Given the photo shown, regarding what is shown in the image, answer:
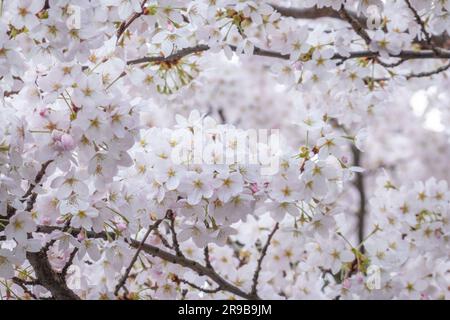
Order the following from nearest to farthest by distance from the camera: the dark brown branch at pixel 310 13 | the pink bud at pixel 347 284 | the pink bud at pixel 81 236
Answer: the pink bud at pixel 81 236
the pink bud at pixel 347 284
the dark brown branch at pixel 310 13

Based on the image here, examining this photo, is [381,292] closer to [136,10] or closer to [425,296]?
[425,296]

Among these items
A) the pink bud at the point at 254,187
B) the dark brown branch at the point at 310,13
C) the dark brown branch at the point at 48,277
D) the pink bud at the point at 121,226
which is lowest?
the dark brown branch at the point at 48,277

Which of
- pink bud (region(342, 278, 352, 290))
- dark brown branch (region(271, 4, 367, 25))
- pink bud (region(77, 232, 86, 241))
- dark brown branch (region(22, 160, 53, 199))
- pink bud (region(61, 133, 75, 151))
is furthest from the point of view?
dark brown branch (region(271, 4, 367, 25))

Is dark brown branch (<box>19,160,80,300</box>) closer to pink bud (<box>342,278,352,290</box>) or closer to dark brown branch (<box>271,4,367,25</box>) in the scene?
pink bud (<box>342,278,352,290</box>)

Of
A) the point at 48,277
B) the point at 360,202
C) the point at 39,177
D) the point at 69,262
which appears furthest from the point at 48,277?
the point at 360,202

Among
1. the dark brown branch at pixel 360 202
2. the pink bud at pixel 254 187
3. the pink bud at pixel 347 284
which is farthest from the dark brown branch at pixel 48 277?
the dark brown branch at pixel 360 202

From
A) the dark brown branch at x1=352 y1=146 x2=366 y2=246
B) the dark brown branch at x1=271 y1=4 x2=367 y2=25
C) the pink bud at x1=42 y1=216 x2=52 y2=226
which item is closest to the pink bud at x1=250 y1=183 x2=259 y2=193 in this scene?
the pink bud at x1=42 y1=216 x2=52 y2=226

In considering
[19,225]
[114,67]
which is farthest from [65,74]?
[19,225]

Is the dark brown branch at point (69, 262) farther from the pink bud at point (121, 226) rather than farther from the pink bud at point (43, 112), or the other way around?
the pink bud at point (43, 112)

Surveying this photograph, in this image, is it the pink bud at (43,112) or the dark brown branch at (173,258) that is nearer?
the pink bud at (43,112)

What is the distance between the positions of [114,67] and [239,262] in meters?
1.65

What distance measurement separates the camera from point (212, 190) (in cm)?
190

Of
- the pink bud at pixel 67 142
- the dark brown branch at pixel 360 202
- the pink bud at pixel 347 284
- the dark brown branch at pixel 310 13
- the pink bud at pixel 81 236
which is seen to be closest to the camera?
the pink bud at pixel 67 142

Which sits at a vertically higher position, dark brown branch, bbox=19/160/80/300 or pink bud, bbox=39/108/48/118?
pink bud, bbox=39/108/48/118
